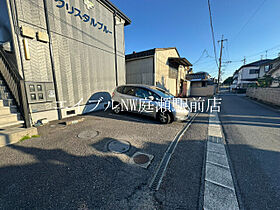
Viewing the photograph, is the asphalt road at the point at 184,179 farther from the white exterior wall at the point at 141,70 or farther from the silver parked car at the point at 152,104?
the white exterior wall at the point at 141,70

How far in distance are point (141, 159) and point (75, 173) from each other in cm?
135

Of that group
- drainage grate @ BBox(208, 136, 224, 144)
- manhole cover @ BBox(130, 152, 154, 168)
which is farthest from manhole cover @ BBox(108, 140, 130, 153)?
drainage grate @ BBox(208, 136, 224, 144)

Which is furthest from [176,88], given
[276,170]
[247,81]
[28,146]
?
[247,81]

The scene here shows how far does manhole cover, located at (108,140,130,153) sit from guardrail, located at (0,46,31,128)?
9.50ft

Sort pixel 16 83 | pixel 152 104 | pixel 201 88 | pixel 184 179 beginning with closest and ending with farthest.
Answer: pixel 184 179 < pixel 16 83 < pixel 152 104 < pixel 201 88

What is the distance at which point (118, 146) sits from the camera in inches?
121

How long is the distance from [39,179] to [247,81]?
51794 mm

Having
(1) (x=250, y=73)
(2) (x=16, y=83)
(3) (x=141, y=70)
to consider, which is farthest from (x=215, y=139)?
(1) (x=250, y=73)

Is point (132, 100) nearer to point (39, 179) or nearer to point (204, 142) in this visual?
point (204, 142)

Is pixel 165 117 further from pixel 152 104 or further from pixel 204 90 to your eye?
pixel 204 90

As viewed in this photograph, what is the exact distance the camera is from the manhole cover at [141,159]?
247 cm

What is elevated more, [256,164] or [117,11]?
[117,11]

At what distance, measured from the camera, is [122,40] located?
28.7ft

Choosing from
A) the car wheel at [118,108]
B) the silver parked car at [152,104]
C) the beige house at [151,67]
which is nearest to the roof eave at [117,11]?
the beige house at [151,67]
